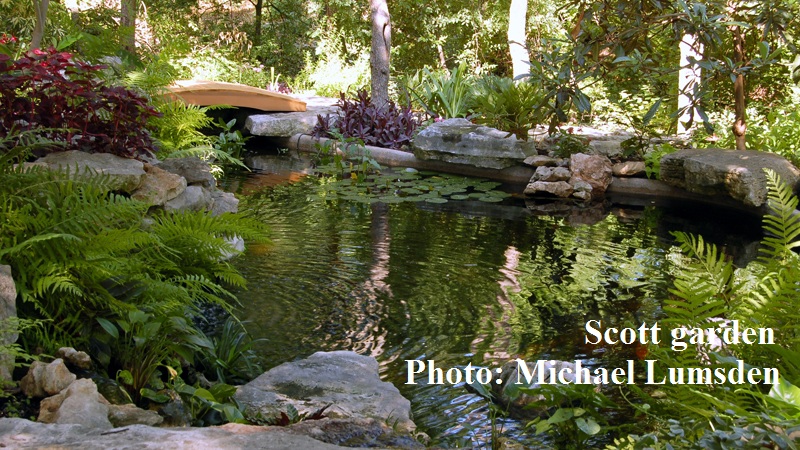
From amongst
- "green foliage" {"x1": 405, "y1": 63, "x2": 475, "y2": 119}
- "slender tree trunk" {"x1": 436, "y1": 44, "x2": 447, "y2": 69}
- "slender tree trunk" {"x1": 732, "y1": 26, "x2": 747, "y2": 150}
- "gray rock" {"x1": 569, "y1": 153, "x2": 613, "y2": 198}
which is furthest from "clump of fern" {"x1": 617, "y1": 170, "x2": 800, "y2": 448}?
"slender tree trunk" {"x1": 436, "y1": 44, "x2": 447, "y2": 69}

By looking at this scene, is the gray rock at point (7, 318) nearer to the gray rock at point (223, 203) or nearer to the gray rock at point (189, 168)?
the gray rock at point (189, 168)

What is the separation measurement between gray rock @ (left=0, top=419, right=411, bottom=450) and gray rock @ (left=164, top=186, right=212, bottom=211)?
3080 millimetres

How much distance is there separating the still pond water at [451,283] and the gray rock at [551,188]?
33.3 inches

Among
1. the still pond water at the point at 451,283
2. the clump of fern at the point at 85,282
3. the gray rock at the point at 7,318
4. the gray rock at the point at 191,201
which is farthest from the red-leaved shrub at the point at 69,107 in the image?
the gray rock at the point at 7,318

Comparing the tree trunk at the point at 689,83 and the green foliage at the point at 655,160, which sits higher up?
the tree trunk at the point at 689,83

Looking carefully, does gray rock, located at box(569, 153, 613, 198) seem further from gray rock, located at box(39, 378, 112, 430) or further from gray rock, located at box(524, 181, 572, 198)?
gray rock, located at box(39, 378, 112, 430)

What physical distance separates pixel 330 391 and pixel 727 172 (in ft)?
19.4

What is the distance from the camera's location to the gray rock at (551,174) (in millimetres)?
9273

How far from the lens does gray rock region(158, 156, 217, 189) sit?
5.61 m

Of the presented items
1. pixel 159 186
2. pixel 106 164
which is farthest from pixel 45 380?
pixel 159 186

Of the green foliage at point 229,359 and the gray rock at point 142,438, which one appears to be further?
the green foliage at point 229,359

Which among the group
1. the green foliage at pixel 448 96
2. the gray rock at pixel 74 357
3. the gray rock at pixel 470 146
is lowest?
the gray rock at pixel 74 357

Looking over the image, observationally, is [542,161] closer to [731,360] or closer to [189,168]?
[189,168]

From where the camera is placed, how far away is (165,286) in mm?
3096
